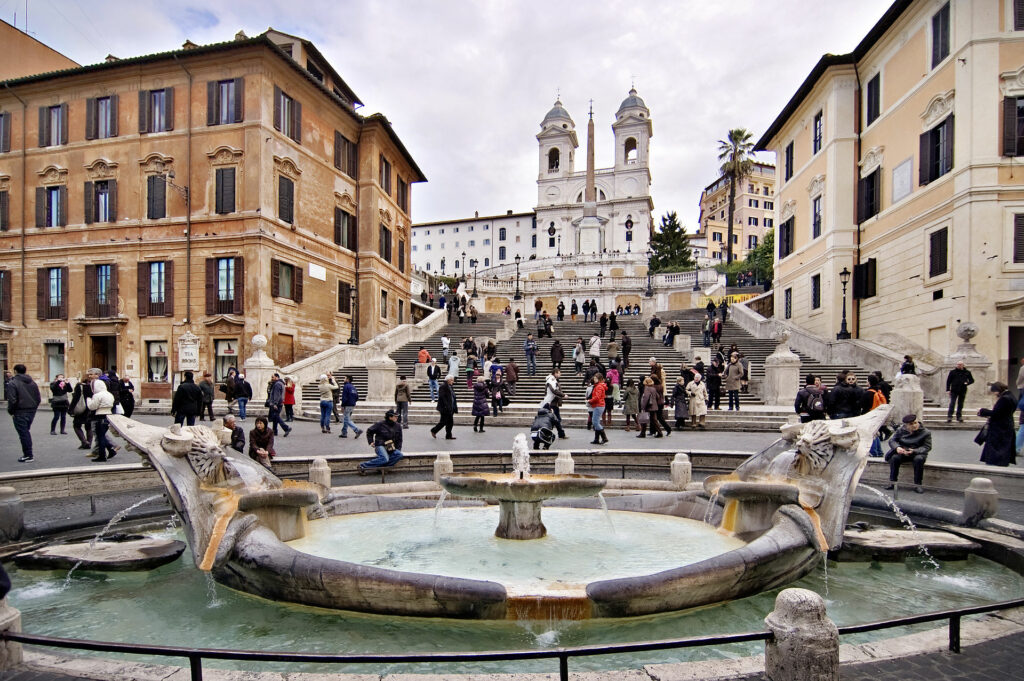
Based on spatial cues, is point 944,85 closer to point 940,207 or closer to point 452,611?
point 940,207

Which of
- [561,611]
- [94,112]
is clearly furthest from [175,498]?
[94,112]

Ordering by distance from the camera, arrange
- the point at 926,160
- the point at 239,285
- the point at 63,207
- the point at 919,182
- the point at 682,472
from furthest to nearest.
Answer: the point at 63,207, the point at 239,285, the point at 919,182, the point at 926,160, the point at 682,472

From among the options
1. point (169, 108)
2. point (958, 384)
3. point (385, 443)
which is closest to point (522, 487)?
point (385, 443)

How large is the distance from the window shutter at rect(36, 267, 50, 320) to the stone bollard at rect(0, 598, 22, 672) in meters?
31.0

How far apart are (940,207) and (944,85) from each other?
3.97 m

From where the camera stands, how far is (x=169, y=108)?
2734cm

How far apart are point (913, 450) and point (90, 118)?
3317 cm

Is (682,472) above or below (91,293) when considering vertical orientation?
below

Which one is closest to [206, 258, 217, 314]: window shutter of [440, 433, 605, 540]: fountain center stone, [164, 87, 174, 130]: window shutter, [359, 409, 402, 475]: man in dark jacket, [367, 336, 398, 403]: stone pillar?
[164, 87, 174, 130]: window shutter

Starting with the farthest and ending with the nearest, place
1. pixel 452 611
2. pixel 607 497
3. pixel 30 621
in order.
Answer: pixel 607 497 < pixel 30 621 < pixel 452 611

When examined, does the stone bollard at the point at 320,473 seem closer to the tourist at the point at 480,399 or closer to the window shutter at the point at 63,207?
the tourist at the point at 480,399

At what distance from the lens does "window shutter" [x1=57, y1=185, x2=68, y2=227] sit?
28.5 m

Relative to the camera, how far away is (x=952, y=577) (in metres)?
5.79

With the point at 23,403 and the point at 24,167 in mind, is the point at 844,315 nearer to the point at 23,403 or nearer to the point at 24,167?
the point at 23,403
